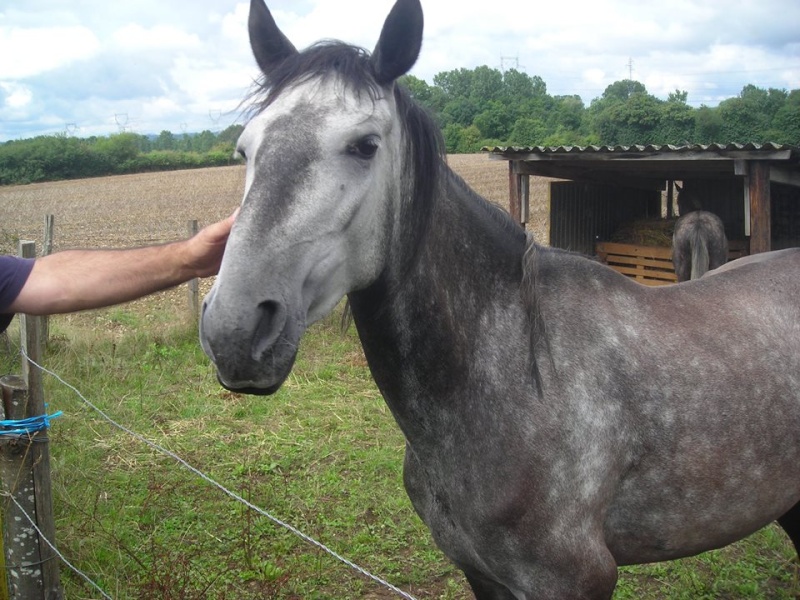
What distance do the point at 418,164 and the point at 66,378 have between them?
6.34 m

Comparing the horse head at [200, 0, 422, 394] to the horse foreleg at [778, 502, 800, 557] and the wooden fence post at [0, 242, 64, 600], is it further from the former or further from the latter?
the horse foreleg at [778, 502, 800, 557]

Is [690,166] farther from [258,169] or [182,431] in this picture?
[258,169]

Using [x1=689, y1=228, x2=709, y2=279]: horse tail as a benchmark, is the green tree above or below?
above

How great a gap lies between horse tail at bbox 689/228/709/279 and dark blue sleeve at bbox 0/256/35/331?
8.60 meters

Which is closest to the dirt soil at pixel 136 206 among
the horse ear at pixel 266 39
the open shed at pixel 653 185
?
the open shed at pixel 653 185

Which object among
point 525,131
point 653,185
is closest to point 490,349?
point 653,185

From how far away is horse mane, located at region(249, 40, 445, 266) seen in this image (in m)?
1.93

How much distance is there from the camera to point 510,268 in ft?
7.59

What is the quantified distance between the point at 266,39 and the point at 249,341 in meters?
1.18

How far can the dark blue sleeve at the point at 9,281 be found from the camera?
85.4 inches

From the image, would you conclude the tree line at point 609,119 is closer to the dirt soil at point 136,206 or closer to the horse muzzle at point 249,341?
the dirt soil at point 136,206

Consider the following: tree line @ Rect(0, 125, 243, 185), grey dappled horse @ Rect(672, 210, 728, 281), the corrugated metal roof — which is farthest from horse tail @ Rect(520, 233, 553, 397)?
tree line @ Rect(0, 125, 243, 185)

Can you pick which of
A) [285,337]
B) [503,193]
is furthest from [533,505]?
[503,193]

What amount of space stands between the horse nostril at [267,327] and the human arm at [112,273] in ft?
2.32
